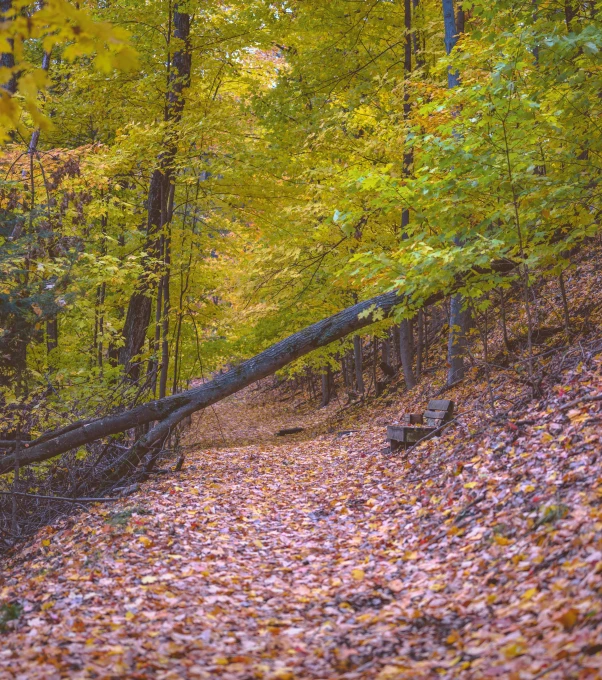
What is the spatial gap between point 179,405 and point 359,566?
15.6ft

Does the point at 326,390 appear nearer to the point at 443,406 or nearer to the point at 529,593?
the point at 443,406

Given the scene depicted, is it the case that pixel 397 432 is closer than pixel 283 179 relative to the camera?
Yes

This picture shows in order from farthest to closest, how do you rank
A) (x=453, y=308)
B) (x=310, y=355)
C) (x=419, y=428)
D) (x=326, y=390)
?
(x=326, y=390) < (x=310, y=355) < (x=453, y=308) < (x=419, y=428)

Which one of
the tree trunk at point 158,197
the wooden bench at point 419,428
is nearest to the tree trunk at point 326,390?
the tree trunk at point 158,197

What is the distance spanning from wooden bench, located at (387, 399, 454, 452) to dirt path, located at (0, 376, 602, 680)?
62cm

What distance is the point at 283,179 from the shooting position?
11.7 metres

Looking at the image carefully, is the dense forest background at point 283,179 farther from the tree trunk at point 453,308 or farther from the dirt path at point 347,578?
the dirt path at point 347,578

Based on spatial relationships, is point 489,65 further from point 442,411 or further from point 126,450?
point 126,450

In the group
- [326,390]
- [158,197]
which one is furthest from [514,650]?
[326,390]

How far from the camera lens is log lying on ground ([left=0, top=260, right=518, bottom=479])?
26.2ft

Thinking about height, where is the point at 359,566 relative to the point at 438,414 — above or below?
below

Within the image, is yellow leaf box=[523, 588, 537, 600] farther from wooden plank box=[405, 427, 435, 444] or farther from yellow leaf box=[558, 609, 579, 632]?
wooden plank box=[405, 427, 435, 444]

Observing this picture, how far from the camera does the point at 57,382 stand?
9938 mm

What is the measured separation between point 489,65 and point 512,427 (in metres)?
4.54
